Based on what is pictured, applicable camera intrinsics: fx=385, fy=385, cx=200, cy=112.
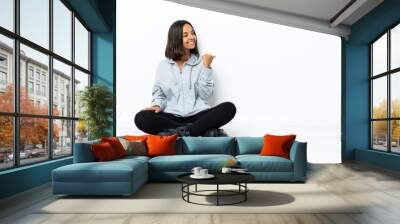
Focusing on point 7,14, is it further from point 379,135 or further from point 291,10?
point 379,135

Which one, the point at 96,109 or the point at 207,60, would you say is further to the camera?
the point at 207,60

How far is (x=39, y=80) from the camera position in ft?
19.0

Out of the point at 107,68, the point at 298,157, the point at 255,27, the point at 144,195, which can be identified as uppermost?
the point at 255,27

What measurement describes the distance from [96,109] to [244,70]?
3.16 m

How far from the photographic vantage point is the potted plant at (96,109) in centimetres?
763

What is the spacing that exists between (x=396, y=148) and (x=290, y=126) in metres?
2.13

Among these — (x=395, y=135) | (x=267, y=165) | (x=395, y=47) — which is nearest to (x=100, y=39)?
(x=267, y=165)

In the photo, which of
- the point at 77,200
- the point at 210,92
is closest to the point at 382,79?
the point at 210,92

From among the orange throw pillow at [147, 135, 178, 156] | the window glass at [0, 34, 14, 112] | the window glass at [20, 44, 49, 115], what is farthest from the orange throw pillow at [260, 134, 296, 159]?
the window glass at [0, 34, 14, 112]

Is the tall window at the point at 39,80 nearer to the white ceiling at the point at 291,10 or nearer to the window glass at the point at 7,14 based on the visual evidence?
the window glass at the point at 7,14

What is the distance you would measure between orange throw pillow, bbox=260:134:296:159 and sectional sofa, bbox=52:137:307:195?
188mm

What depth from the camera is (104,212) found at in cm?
393

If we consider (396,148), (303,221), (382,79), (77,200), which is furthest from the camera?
(382,79)

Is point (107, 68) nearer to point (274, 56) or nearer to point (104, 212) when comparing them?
point (274, 56)
